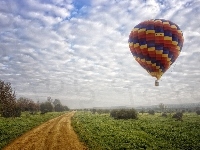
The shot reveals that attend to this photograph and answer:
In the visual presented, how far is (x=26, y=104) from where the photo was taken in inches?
4309

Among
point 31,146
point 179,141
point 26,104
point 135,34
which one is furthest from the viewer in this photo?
point 26,104

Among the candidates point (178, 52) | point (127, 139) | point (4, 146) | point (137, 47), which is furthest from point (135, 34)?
point (4, 146)

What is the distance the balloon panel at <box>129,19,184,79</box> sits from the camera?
91.7 ft

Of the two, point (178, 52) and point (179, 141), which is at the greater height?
point (178, 52)

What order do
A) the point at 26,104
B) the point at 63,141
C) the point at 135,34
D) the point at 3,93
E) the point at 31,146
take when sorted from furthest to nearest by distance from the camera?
the point at 26,104
the point at 3,93
the point at 135,34
the point at 63,141
the point at 31,146

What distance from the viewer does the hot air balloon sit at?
2795 centimetres

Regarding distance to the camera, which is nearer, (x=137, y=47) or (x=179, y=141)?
(x=179, y=141)

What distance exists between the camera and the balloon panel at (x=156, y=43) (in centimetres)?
2794

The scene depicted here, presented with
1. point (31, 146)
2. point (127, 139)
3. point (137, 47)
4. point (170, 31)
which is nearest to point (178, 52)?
point (170, 31)

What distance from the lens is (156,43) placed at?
28234 millimetres

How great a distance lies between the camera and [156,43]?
28234mm

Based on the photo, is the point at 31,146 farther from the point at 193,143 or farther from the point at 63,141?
the point at 193,143

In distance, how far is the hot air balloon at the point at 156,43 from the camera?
28.0m

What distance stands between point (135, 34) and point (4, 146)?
20.7m
